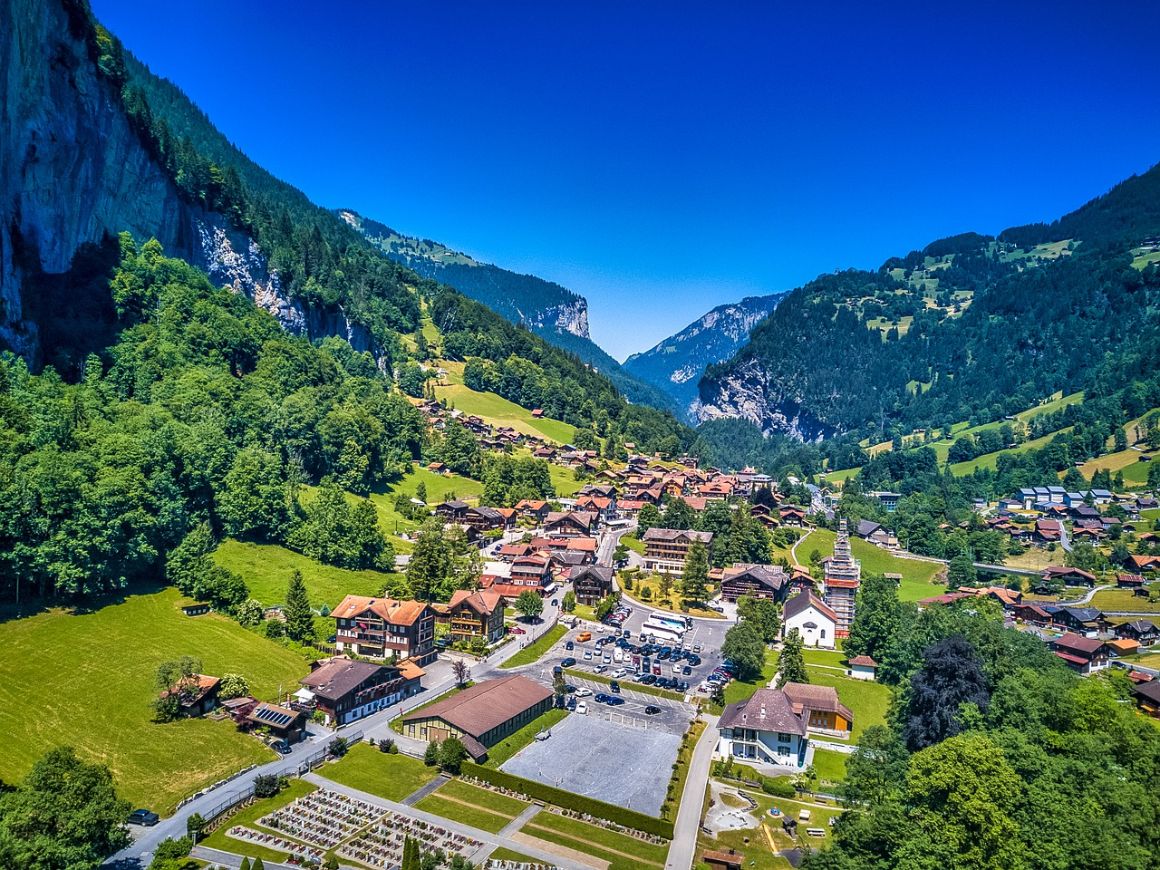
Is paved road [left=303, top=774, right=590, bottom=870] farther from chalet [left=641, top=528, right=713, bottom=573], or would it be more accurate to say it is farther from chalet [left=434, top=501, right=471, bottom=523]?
chalet [left=434, top=501, right=471, bottom=523]

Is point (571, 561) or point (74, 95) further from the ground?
point (74, 95)

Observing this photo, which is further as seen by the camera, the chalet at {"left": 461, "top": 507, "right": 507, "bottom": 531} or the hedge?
the chalet at {"left": 461, "top": 507, "right": 507, "bottom": 531}

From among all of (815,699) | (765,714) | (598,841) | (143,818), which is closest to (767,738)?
(765,714)

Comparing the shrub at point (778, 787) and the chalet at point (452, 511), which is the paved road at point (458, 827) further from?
the chalet at point (452, 511)

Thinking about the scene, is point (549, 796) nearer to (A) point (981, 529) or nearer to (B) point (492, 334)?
(A) point (981, 529)

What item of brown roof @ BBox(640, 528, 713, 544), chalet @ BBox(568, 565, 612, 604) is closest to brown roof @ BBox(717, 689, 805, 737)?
chalet @ BBox(568, 565, 612, 604)

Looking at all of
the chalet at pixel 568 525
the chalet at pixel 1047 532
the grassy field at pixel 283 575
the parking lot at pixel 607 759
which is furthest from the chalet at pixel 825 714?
the chalet at pixel 1047 532

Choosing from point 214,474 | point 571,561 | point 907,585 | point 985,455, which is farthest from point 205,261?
point 985,455
